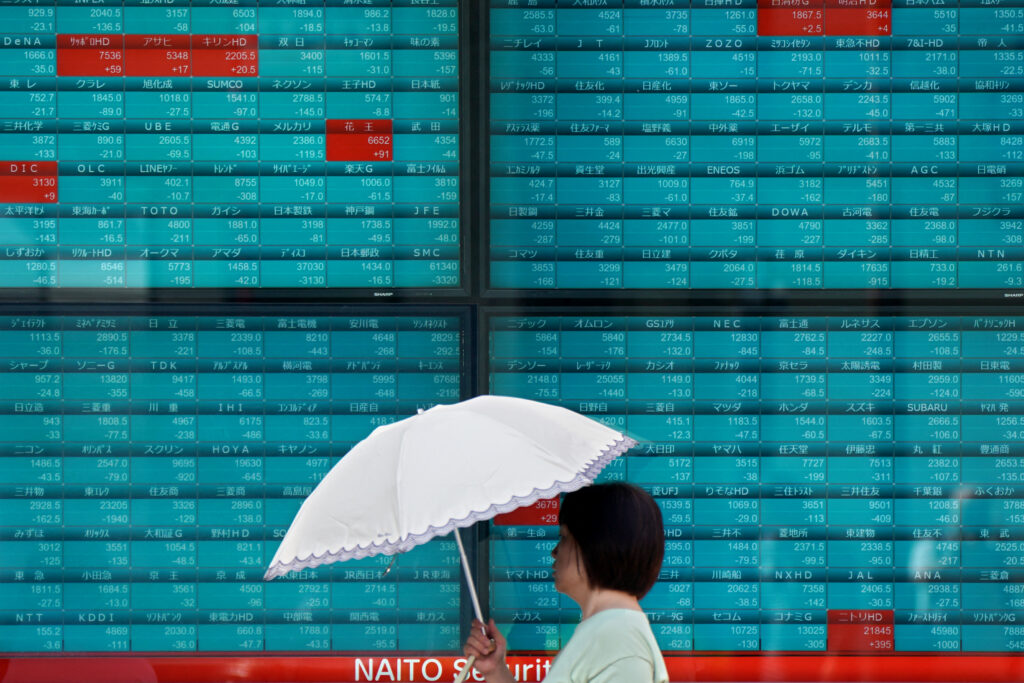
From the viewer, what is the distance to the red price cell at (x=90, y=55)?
156 inches

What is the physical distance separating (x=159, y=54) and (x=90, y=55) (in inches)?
11.9

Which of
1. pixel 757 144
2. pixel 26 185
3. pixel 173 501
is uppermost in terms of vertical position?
pixel 757 144

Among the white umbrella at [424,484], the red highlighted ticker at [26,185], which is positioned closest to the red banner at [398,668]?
the white umbrella at [424,484]

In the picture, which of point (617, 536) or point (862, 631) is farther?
point (862, 631)

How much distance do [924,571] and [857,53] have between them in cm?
223

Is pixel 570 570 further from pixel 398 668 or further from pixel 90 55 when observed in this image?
pixel 90 55

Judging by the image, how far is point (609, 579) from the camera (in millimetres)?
2414

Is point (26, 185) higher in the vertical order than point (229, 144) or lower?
lower

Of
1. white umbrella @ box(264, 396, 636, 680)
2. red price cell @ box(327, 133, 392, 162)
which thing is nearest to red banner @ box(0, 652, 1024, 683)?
white umbrella @ box(264, 396, 636, 680)

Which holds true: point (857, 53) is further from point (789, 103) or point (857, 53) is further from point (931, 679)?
point (931, 679)

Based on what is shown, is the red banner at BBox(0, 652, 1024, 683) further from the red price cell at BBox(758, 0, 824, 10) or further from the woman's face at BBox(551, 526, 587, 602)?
the red price cell at BBox(758, 0, 824, 10)

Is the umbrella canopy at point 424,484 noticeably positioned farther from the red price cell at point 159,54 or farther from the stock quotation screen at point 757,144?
the red price cell at point 159,54

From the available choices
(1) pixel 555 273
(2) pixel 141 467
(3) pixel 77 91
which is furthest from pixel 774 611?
(3) pixel 77 91

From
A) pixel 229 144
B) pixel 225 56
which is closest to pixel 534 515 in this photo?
pixel 229 144
